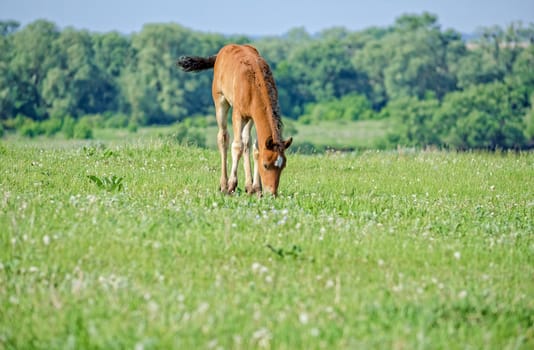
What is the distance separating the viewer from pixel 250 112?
13.8 m

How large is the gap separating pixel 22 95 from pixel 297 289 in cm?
14170

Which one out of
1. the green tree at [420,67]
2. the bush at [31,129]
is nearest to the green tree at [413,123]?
the green tree at [420,67]

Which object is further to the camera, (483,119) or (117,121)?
(117,121)

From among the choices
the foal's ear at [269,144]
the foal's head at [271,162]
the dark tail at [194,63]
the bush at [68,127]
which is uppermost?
the dark tail at [194,63]

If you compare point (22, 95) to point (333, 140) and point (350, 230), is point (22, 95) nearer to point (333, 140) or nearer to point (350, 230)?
point (333, 140)

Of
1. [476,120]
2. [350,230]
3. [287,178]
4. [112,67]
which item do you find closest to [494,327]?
[350,230]

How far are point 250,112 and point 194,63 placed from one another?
3.50 meters

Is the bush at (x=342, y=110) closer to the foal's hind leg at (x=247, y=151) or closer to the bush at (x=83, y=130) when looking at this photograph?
the bush at (x=83, y=130)

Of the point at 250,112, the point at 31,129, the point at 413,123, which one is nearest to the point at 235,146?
the point at 250,112

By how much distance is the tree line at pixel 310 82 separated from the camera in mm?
130875

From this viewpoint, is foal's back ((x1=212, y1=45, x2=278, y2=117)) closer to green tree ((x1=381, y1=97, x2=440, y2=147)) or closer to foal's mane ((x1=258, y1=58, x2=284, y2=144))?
foal's mane ((x1=258, y1=58, x2=284, y2=144))

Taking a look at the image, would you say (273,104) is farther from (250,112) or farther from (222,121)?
(222,121)

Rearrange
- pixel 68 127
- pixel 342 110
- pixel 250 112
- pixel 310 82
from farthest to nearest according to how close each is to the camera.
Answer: pixel 310 82 < pixel 342 110 < pixel 68 127 < pixel 250 112

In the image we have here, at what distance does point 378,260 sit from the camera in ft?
29.3
